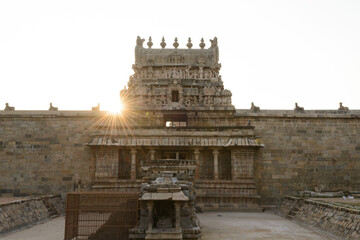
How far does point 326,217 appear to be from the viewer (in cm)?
1416

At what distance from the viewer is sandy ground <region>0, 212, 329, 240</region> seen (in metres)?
12.8

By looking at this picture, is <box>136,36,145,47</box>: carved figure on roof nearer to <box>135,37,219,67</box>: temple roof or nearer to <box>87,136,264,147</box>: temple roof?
<box>135,37,219,67</box>: temple roof

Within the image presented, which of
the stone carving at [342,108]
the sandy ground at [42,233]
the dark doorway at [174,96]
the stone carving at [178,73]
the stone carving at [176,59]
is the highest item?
the stone carving at [176,59]

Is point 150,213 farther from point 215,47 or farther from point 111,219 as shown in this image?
point 215,47

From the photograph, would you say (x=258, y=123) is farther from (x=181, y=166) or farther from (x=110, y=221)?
(x=110, y=221)

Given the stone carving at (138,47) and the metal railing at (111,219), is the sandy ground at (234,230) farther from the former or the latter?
the stone carving at (138,47)

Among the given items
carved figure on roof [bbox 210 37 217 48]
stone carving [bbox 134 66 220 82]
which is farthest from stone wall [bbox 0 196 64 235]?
carved figure on roof [bbox 210 37 217 48]

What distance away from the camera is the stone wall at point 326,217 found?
11.9 meters

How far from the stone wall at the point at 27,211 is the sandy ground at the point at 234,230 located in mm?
495

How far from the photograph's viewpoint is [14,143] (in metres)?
23.6

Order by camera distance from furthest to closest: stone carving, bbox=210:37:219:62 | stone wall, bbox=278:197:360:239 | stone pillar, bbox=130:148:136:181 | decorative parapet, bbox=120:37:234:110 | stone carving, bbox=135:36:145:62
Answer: stone carving, bbox=135:36:145:62
stone carving, bbox=210:37:219:62
decorative parapet, bbox=120:37:234:110
stone pillar, bbox=130:148:136:181
stone wall, bbox=278:197:360:239

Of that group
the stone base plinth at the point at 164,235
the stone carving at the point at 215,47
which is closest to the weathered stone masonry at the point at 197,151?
the stone base plinth at the point at 164,235

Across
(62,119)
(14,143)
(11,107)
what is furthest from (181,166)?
(11,107)

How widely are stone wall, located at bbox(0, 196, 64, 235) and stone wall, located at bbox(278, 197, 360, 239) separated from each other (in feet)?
44.5
